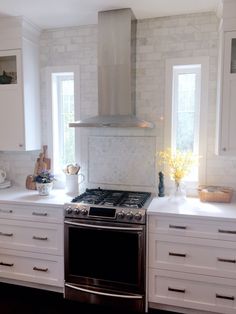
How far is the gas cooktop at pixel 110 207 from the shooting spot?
226 cm

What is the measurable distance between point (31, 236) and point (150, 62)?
2058 mm

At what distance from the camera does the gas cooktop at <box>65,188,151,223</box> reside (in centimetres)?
226

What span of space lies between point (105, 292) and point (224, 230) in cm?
112

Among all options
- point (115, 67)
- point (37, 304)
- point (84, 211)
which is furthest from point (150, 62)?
point (37, 304)

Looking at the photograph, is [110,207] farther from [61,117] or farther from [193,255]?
[61,117]

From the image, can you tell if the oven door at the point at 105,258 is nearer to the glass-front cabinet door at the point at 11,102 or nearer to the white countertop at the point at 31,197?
the white countertop at the point at 31,197

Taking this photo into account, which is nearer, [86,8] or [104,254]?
[104,254]

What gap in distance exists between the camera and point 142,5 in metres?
2.44

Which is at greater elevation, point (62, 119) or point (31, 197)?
point (62, 119)

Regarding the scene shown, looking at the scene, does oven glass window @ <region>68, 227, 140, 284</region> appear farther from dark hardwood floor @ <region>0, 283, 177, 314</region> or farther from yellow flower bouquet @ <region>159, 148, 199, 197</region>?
yellow flower bouquet @ <region>159, 148, 199, 197</region>

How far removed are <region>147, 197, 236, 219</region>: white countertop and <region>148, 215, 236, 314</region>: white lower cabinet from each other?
0.14 ft

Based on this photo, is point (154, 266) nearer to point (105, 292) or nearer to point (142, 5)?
point (105, 292)

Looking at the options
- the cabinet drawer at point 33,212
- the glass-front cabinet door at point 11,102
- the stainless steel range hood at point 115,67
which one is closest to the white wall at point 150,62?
the stainless steel range hood at point 115,67

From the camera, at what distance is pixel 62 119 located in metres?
3.20
